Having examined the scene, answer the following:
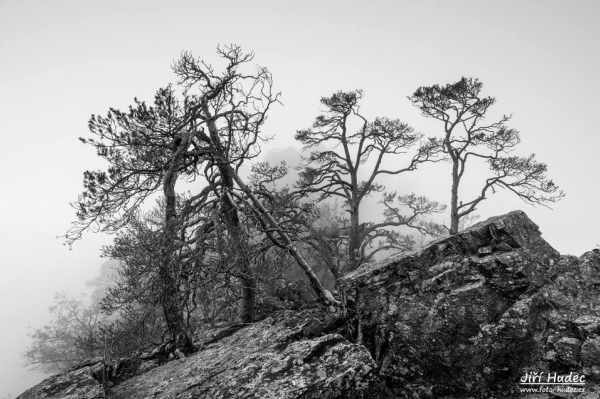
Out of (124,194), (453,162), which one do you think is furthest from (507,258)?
(453,162)

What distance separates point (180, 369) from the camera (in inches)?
211

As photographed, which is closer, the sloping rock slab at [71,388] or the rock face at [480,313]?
the rock face at [480,313]

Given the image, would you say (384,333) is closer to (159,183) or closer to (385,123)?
(159,183)

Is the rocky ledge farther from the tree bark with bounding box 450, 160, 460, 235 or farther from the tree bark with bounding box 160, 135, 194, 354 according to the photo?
the tree bark with bounding box 450, 160, 460, 235

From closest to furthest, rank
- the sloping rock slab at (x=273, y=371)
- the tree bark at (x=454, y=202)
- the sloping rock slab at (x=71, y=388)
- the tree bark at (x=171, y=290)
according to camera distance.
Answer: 1. the sloping rock slab at (x=273, y=371)
2. the sloping rock slab at (x=71, y=388)
3. the tree bark at (x=171, y=290)
4. the tree bark at (x=454, y=202)

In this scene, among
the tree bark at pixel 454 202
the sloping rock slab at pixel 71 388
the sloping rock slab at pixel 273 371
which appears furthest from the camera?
the tree bark at pixel 454 202

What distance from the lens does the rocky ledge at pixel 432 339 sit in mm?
3820

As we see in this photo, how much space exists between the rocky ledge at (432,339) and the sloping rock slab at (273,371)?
0.8 inches

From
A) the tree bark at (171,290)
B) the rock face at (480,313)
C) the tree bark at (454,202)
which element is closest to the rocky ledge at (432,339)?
the rock face at (480,313)

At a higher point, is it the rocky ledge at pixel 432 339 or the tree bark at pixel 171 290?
the tree bark at pixel 171 290

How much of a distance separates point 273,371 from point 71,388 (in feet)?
13.6

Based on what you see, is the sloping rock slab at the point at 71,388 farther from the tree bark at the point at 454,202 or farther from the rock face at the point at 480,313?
the tree bark at the point at 454,202

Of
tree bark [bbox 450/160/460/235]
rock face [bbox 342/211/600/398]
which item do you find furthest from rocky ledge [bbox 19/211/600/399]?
tree bark [bbox 450/160/460/235]

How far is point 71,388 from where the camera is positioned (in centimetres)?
518
